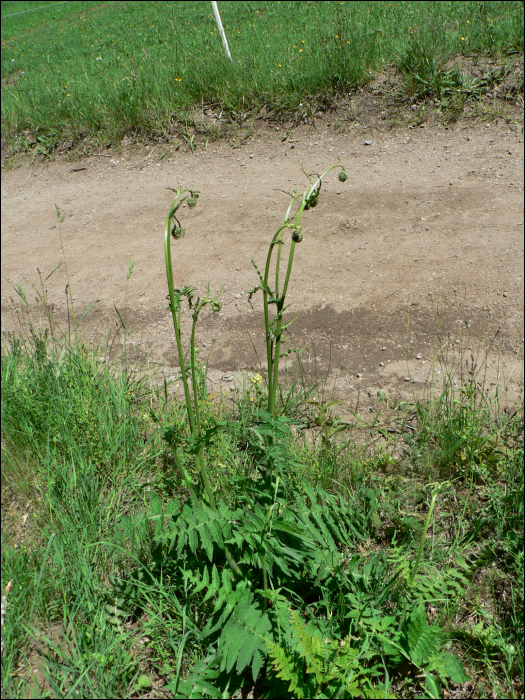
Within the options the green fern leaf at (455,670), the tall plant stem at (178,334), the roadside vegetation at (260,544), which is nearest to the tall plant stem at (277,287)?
the roadside vegetation at (260,544)

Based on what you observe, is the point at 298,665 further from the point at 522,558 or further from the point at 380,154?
the point at 380,154

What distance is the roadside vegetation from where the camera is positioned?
1.58 metres

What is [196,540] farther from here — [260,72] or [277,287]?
[260,72]

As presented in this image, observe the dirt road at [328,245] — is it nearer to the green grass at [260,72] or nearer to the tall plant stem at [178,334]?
the green grass at [260,72]

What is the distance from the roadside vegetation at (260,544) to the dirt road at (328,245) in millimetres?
591

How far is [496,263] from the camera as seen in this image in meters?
3.48

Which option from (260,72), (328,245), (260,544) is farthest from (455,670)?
(260,72)

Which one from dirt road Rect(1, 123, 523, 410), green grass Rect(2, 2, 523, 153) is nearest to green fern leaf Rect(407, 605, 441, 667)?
dirt road Rect(1, 123, 523, 410)

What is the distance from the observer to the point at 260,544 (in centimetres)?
161

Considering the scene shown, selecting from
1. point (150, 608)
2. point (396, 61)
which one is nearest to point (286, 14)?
point (396, 61)

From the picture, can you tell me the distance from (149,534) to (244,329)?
1680 millimetres

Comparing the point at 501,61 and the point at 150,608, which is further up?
the point at 501,61

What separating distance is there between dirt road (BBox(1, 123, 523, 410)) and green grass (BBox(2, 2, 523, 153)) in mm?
465

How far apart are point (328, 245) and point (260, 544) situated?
2699 mm
